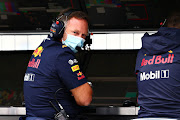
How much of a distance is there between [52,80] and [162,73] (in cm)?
61

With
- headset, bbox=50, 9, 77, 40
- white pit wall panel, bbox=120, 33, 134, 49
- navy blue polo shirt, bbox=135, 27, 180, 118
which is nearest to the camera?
navy blue polo shirt, bbox=135, 27, 180, 118

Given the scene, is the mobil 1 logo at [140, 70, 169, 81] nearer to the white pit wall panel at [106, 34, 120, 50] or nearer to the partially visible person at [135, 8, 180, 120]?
the partially visible person at [135, 8, 180, 120]

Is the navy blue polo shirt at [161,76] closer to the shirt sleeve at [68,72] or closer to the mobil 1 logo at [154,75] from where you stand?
the mobil 1 logo at [154,75]

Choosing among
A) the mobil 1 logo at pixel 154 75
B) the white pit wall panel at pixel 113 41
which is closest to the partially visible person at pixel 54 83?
the mobil 1 logo at pixel 154 75

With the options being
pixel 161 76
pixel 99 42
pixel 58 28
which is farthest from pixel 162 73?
pixel 99 42

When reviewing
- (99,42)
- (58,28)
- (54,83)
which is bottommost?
(54,83)

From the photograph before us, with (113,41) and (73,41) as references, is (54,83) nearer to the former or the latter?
(73,41)

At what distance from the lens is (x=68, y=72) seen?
1817mm

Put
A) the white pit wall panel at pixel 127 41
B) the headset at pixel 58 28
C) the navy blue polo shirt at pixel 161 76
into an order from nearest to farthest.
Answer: the navy blue polo shirt at pixel 161 76
the headset at pixel 58 28
the white pit wall panel at pixel 127 41

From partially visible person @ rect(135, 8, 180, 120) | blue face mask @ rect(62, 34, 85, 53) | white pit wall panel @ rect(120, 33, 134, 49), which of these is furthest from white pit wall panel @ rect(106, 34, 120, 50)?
partially visible person @ rect(135, 8, 180, 120)

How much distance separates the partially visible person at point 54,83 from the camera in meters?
1.82

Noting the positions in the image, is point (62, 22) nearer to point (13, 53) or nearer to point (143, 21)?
point (143, 21)

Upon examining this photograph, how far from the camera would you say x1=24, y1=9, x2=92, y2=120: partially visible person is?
182 centimetres

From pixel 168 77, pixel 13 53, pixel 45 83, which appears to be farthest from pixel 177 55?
pixel 13 53
